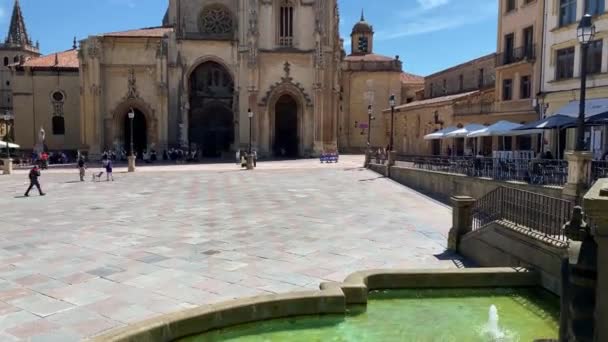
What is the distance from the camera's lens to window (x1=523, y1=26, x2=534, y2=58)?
27.4 metres

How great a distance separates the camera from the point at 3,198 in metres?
18.7

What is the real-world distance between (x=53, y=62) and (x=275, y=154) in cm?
2424

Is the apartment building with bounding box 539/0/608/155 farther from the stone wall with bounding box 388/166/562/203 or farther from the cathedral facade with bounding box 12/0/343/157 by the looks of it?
the cathedral facade with bounding box 12/0/343/157

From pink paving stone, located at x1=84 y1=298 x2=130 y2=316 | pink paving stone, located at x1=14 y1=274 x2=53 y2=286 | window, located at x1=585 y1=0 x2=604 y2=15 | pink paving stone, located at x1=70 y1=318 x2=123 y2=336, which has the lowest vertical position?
pink paving stone, located at x1=70 y1=318 x2=123 y2=336

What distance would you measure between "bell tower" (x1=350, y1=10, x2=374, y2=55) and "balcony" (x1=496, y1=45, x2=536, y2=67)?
137ft

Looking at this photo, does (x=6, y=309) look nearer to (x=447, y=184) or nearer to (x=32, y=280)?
(x=32, y=280)

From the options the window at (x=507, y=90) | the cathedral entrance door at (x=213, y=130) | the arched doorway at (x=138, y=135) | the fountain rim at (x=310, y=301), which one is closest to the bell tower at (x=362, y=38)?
the cathedral entrance door at (x=213, y=130)

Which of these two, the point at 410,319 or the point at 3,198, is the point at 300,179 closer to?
the point at 3,198

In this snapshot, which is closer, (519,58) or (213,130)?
(519,58)

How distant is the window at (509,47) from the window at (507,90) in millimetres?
1267

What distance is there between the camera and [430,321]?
6.70m

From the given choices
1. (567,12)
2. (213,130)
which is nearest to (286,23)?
(213,130)

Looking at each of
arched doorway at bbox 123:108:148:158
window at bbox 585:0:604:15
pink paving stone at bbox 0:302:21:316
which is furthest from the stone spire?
pink paving stone at bbox 0:302:21:316

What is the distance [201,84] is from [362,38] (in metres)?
32.1
